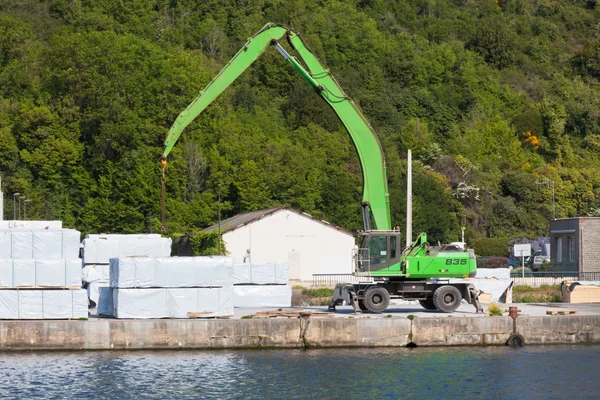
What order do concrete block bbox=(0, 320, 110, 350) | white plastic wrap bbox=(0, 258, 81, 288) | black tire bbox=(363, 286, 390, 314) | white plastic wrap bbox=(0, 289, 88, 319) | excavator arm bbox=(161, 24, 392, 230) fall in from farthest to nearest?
excavator arm bbox=(161, 24, 392, 230), black tire bbox=(363, 286, 390, 314), white plastic wrap bbox=(0, 258, 81, 288), white plastic wrap bbox=(0, 289, 88, 319), concrete block bbox=(0, 320, 110, 350)

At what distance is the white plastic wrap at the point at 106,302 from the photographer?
39.9 meters

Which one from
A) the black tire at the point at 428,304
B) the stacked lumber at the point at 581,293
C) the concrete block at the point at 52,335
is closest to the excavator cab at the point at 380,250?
the black tire at the point at 428,304

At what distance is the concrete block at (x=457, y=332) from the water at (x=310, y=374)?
0.98 ft

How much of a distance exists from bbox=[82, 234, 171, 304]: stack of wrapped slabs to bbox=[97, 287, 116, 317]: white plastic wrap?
4.85m

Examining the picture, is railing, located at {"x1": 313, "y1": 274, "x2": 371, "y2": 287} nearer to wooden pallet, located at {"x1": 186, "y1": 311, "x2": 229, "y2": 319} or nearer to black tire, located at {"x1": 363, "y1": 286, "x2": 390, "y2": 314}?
black tire, located at {"x1": 363, "y1": 286, "x2": 390, "y2": 314}

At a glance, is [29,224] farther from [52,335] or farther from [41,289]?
[52,335]

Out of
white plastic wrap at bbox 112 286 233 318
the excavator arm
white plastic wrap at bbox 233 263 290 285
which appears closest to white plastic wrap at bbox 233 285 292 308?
white plastic wrap at bbox 233 263 290 285

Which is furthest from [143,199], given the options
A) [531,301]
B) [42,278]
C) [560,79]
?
[560,79]

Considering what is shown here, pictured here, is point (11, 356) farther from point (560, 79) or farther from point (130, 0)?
point (560, 79)

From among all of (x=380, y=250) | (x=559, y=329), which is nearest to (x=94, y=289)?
(x=380, y=250)

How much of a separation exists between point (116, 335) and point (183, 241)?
42.4 metres

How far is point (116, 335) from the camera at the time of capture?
37.1 m

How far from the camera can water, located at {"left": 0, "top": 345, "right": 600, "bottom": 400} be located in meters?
32.2

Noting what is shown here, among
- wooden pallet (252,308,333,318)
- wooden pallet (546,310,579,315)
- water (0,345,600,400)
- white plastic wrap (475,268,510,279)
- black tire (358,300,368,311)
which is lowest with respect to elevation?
water (0,345,600,400)
